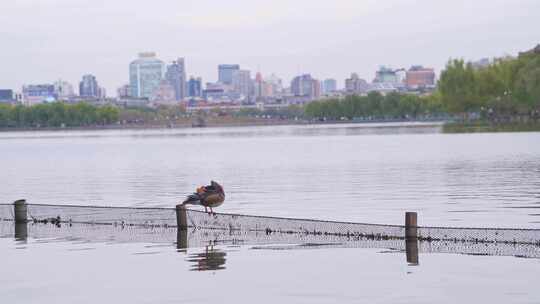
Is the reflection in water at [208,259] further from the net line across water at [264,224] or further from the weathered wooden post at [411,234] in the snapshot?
the weathered wooden post at [411,234]

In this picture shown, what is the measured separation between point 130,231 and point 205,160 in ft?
200

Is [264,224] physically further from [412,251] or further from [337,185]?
[337,185]

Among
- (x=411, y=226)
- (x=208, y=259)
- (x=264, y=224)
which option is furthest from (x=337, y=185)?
(x=208, y=259)

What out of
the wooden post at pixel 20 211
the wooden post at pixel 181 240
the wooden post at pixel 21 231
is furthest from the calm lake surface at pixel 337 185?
the wooden post at pixel 21 231

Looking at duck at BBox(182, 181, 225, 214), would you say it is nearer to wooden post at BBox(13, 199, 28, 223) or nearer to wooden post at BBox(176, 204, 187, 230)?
wooden post at BBox(176, 204, 187, 230)

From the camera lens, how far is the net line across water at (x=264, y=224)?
92.2 ft

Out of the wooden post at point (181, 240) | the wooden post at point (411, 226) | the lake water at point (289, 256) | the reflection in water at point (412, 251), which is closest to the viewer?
the lake water at point (289, 256)

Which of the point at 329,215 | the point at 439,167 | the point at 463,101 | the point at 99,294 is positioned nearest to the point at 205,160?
the point at 439,167

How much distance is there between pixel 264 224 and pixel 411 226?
5.03 meters

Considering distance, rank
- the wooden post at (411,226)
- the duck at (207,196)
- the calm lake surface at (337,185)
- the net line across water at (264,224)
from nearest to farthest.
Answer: the wooden post at (411,226) → the net line across water at (264,224) → the duck at (207,196) → the calm lake surface at (337,185)

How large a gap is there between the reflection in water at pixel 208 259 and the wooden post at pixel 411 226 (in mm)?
4078

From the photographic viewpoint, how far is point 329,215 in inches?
1524

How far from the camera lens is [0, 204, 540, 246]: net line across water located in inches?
1106

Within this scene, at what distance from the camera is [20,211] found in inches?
1394
